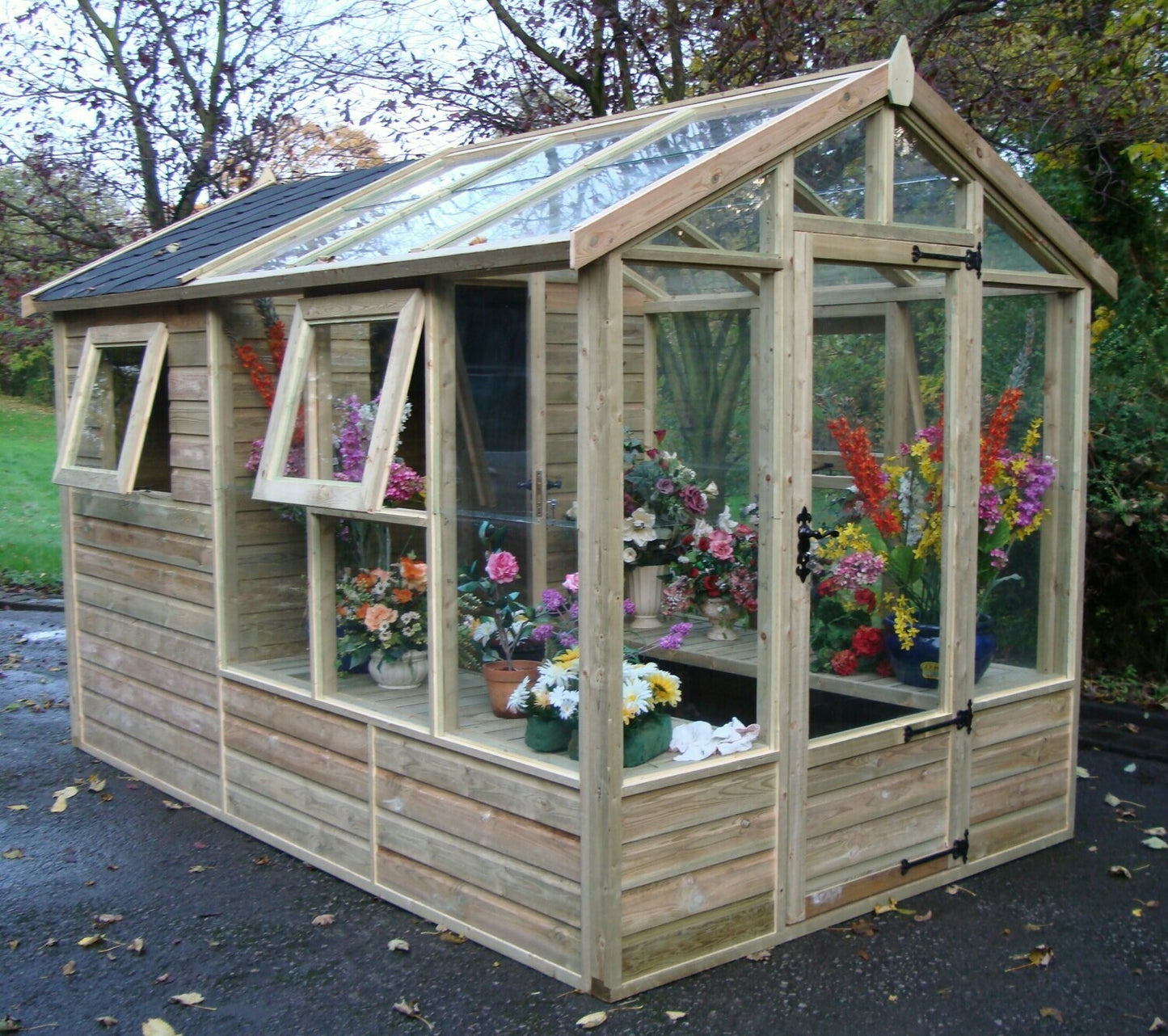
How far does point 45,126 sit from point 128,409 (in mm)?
6251

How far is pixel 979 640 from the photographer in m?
5.05

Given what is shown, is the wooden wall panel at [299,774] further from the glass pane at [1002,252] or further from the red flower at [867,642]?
the glass pane at [1002,252]

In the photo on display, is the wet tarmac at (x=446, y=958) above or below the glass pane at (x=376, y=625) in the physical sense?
below

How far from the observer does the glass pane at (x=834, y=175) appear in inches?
169

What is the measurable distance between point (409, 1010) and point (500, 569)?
143 cm

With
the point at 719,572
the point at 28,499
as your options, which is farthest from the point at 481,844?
the point at 28,499

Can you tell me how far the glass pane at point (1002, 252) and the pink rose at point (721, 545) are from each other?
Answer: 139cm

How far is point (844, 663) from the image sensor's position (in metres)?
4.66

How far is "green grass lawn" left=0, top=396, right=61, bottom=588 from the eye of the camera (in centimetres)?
1292

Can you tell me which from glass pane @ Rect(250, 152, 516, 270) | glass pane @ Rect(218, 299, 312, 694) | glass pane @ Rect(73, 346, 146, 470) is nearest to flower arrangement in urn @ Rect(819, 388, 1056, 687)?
glass pane @ Rect(250, 152, 516, 270)

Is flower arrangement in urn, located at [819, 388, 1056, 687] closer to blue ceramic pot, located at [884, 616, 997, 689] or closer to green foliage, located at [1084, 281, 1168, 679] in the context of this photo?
blue ceramic pot, located at [884, 616, 997, 689]

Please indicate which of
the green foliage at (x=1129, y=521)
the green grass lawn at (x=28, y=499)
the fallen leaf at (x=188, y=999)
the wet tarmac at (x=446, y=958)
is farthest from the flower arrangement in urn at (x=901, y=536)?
the green grass lawn at (x=28, y=499)

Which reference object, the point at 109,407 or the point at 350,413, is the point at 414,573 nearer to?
the point at 350,413

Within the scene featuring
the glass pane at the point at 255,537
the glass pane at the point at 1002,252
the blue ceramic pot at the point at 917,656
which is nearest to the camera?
the blue ceramic pot at the point at 917,656
